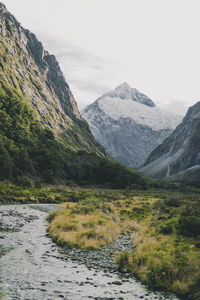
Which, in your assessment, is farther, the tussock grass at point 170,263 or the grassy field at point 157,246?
the grassy field at point 157,246

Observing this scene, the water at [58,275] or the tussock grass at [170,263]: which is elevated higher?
the tussock grass at [170,263]

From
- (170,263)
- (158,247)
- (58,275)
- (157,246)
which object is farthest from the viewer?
(157,246)

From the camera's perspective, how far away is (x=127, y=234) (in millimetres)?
31406

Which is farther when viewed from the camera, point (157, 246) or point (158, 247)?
point (157, 246)

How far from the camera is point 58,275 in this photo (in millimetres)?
17266

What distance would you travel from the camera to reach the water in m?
14.6

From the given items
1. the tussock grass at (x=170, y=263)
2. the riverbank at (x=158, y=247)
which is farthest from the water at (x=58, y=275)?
the riverbank at (x=158, y=247)

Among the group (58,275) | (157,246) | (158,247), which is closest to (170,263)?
(158,247)

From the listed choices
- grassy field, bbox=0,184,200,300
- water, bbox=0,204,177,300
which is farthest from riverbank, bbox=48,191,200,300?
water, bbox=0,204,177,300

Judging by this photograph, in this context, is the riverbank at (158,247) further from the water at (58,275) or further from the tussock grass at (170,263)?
the water at (58,275)

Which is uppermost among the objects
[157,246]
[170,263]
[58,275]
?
[170,263]

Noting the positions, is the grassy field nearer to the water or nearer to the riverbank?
the riverbank

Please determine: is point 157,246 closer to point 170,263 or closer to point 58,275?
point 170,263

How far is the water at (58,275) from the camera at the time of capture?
1460 centimetres
